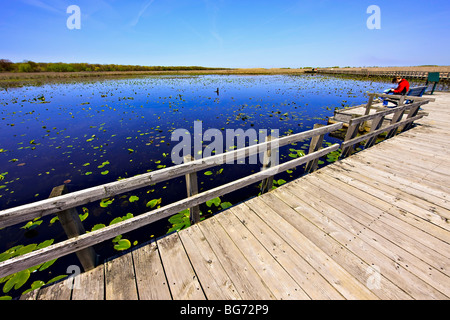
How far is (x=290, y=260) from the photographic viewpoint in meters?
2.19

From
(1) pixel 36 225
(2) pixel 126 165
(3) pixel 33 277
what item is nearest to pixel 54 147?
(2) pixel 126 165

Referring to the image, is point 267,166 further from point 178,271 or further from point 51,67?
point 51,67

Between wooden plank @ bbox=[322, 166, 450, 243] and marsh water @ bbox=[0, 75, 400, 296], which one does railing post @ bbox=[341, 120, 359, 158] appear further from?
marsh water @ bbox=[0, 75, 400, 296]

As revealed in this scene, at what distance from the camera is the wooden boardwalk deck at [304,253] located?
→ 6.14 feet

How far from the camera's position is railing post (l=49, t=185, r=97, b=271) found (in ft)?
5.82

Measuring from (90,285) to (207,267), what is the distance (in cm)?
128

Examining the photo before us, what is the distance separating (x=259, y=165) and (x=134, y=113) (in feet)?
35.5

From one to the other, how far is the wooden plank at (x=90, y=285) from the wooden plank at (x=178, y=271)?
65 cm

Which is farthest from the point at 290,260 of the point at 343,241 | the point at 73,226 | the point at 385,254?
the point at 73,226

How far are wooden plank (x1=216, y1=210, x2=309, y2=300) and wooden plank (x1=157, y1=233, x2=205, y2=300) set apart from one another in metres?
0.68

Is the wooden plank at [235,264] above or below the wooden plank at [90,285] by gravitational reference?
below

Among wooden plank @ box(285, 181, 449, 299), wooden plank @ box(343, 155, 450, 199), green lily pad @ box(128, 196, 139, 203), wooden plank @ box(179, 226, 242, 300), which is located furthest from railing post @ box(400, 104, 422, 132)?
green lily pad @ box(128, 196, 139, 203)

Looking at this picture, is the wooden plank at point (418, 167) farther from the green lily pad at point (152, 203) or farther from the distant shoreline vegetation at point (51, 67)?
the distant shoreline vegetation at point (51, 67)

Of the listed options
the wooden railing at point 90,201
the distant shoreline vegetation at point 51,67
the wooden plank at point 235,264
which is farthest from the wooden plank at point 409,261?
the distant shoreline vegetation at point 51,67
